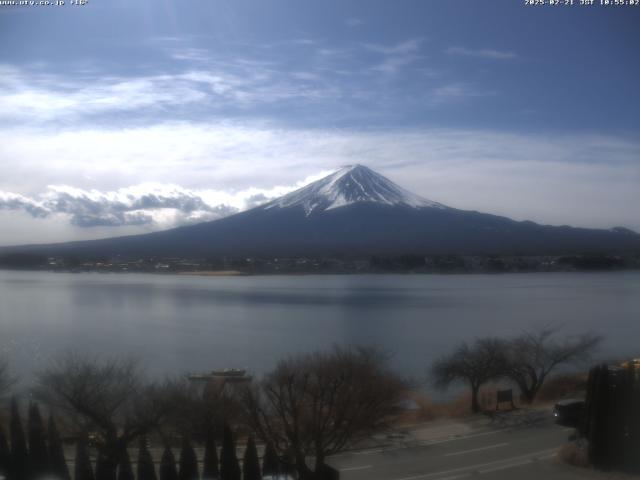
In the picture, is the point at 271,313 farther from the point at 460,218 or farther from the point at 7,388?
the point at 460,218

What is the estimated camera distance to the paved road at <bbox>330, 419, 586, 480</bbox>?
214 inches

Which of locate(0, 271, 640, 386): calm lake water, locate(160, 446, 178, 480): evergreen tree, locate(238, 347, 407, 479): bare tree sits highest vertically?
locate(238, 347, 407, 479): bare tree

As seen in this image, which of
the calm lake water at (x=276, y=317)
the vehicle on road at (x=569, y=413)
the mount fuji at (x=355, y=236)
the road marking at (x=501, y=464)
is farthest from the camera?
the mount fuji at (x=355, y=236)

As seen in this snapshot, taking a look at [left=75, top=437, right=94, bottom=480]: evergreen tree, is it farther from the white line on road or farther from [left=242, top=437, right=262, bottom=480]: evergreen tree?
the white line on road

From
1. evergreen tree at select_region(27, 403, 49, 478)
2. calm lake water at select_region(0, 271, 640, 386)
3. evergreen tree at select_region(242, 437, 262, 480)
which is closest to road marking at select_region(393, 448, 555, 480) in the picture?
evergreen tree at select_region(242, 437, 262, 480)

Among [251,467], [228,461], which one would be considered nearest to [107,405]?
[228,461]

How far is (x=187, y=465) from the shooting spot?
5078 mm

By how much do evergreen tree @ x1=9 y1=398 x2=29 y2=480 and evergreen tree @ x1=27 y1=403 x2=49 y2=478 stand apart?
1.9 inches

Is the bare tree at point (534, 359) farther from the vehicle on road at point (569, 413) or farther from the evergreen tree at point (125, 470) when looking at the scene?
the evergreen tree at point (125, 470)

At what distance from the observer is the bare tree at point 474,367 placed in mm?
9484

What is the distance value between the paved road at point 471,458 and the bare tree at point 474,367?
7.38ft

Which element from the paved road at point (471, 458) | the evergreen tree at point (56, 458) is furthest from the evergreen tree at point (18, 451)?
the paved road at point (471, 458)

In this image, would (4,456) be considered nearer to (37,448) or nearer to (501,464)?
(37,448)

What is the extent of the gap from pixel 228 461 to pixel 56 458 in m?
1.22
